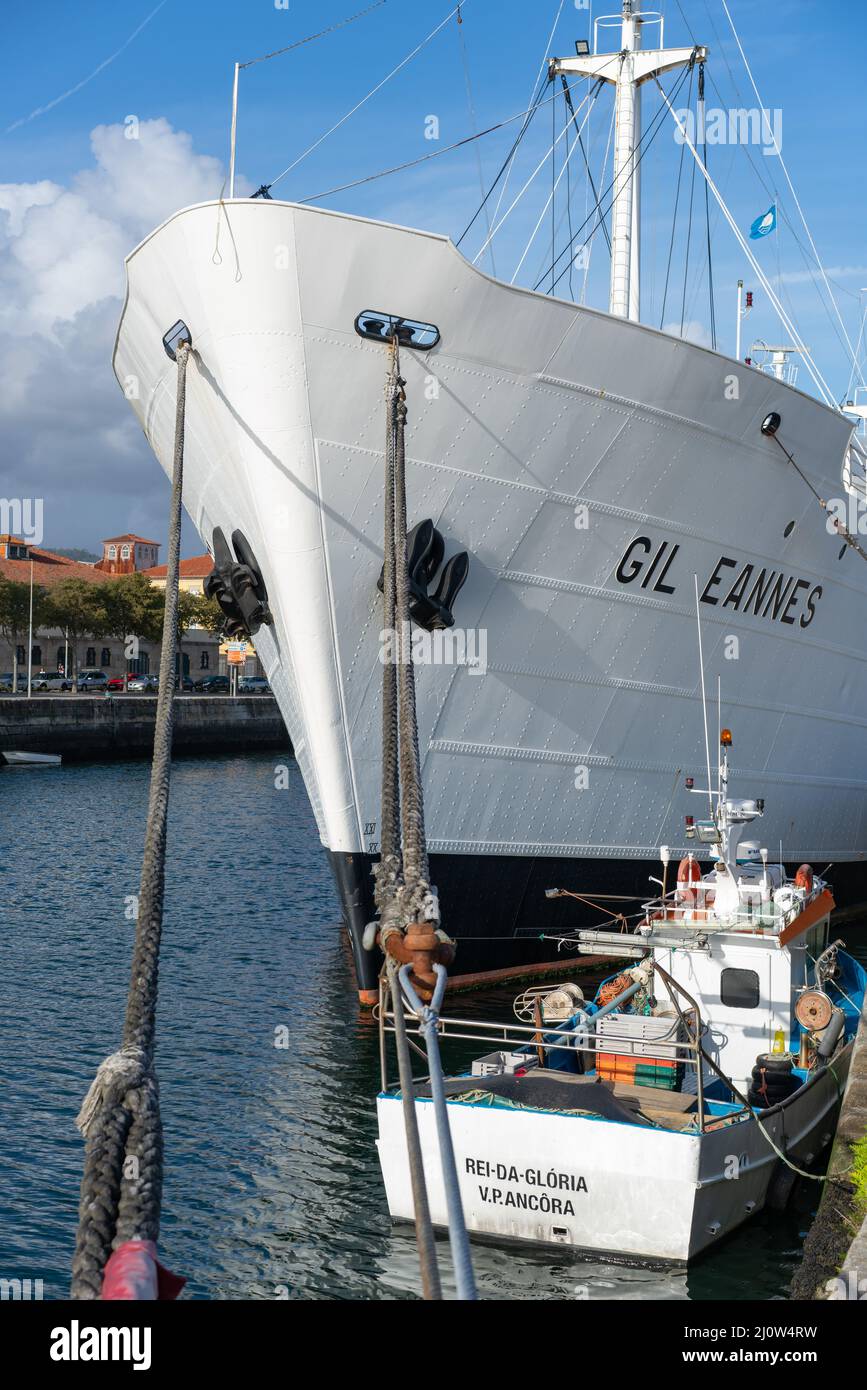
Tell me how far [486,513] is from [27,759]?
38.5 meters

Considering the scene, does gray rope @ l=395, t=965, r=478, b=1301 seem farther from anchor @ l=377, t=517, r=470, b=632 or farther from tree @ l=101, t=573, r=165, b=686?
tree @ l=101, t=573, r=165, b=686

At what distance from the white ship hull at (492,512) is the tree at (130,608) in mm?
55730

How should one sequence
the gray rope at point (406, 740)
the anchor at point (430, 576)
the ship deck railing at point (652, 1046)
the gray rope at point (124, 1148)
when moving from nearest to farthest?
1. the gray rope at point (124, 1148)
2. the gray rope at point (406, 740)
3. the ship deck railing at point (652, 1046)
4. the anchor at point (430, 576)

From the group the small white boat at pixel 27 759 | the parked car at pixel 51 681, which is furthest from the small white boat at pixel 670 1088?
the parked car at pixel 51 681

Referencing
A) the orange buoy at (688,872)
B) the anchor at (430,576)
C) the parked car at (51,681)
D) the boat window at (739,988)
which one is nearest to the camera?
the boat window at (739,988)

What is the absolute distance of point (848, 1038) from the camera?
39.1ft

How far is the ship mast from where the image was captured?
16000 millimetres

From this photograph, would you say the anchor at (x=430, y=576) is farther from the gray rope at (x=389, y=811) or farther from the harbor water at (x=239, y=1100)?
the harbor water at (x=239, y=1100)

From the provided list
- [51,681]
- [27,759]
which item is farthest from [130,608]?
[27,759]

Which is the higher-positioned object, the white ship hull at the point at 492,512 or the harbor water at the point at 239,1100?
the white ship hull at the point at 492,512

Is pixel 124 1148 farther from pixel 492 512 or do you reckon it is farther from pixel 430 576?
pixel 492 512

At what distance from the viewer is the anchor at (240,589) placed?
1354cm
